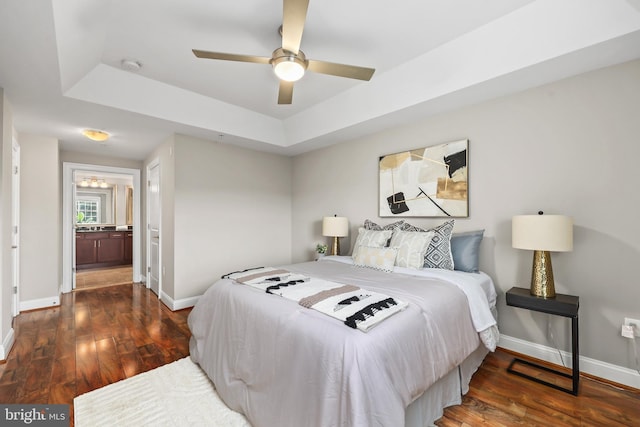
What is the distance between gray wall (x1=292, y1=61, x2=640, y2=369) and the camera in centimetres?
208

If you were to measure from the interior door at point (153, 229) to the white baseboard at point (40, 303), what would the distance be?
1.17 metres

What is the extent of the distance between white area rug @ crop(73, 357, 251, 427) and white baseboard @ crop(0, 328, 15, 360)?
3.88ft

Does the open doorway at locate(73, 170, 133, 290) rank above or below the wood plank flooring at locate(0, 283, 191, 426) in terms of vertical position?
above

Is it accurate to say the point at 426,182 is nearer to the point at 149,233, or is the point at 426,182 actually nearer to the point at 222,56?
the point at 222,56

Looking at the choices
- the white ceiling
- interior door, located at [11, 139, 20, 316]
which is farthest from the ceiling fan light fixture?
interior door, located at [11, 139, 20, 316]

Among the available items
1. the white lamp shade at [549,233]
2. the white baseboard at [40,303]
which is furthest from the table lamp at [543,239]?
the white baseboard at [40,303]

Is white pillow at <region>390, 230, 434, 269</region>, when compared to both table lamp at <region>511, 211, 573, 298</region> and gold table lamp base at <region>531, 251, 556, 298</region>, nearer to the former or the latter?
table lamp at <region>511, 211, 573, 298</region>

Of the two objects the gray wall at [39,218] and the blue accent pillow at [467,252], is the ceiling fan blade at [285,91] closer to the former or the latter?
the blue accent pillow at [467,252]

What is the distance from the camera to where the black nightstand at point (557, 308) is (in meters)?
1.98

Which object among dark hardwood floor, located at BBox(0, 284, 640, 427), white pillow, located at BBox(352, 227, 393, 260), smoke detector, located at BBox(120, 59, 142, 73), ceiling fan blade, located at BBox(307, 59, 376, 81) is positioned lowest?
dark hardwood floor, located at BBox(0, 284, 640, 427)

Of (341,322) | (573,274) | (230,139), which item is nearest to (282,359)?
(341,322)

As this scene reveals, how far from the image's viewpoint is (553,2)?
6.31 ft

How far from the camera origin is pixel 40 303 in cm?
375

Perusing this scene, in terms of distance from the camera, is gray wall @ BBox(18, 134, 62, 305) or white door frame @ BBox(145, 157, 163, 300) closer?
gray wall @ BBox(18, 134, 62, 305)
